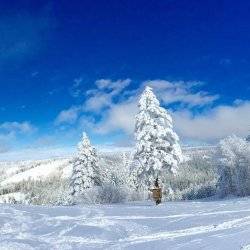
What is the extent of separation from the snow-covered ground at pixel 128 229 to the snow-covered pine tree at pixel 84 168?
1416 inches

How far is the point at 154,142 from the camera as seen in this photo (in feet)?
143

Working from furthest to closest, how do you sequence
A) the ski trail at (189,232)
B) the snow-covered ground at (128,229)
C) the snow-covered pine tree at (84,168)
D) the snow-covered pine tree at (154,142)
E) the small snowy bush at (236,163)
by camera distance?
the small snowy bush at (236,163), the snow-covered pine tree at (84,168), the snow-covered pine tree at (154,142), the ski trail at (189,232), the snow-covered ground at (128,229)

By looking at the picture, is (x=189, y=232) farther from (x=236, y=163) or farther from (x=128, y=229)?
(x=236, y=163)

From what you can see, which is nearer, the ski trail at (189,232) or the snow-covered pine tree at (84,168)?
the ski trail at (189,232)

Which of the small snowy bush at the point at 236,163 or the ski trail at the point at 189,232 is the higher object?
the small snowy bush at the point at 236,163

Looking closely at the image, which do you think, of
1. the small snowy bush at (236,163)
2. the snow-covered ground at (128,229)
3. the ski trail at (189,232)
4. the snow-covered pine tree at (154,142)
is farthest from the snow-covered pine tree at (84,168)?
the ski trail at (189,232)

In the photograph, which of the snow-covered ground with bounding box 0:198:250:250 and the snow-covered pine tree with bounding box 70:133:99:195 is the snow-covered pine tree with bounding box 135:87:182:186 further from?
the snow-covered ground with bounding box 0:198:250:250

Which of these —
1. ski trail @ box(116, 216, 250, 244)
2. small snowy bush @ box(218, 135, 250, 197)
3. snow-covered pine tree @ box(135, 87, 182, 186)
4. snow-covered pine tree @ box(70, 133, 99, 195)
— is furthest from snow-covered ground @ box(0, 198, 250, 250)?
small snowy bush @ box(218, 135, 250, 197)

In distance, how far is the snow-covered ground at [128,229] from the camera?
44.8 ft

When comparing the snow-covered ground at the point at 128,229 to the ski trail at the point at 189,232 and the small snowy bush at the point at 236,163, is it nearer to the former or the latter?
the ski trail at the point at 189,232

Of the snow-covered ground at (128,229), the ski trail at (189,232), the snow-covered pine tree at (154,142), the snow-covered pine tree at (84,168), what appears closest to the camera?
the snow-covered ground at (128,229)

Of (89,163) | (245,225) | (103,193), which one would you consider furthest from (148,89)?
(245,225)

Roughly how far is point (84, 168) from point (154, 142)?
16636 millimetres

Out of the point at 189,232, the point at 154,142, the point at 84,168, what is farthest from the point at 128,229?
the point at 84,168
